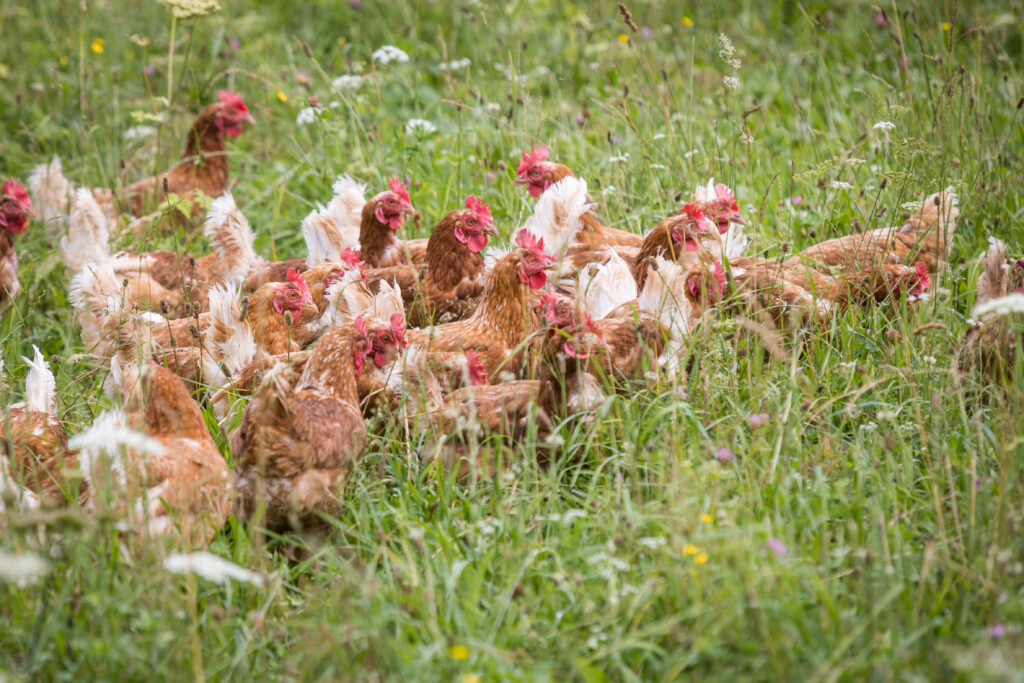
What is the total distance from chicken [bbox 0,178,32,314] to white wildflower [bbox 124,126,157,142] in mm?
1636

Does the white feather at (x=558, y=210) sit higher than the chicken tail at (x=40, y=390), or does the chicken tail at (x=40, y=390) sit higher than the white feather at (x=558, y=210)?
the white feather at (x=558, y=210)

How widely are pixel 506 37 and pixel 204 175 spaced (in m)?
2.76

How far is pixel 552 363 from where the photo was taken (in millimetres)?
3459

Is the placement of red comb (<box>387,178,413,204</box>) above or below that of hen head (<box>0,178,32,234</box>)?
above

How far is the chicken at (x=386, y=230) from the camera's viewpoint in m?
5.03

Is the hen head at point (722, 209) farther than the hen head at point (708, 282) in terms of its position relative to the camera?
Yes

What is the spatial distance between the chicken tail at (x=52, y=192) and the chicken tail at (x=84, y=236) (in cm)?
60

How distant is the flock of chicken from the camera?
3086 mm

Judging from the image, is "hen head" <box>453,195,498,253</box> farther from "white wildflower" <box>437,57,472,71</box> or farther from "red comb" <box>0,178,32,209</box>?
"red comb" <box>0,178,32,209</box>

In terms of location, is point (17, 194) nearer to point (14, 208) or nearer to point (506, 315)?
point (14, 208)

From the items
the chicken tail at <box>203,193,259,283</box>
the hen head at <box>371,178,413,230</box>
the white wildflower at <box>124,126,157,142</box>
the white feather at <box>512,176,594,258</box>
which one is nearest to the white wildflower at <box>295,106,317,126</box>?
the chicken tail at <box>203,193,259,283</box>

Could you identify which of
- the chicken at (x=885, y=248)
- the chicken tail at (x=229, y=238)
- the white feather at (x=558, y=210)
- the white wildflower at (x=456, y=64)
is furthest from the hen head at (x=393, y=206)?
the chicken at (x=885, y=248)

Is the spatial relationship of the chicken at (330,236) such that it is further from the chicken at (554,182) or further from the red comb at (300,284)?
the chicken at (554,182)

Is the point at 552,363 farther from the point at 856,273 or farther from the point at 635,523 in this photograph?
the point at 856,273
